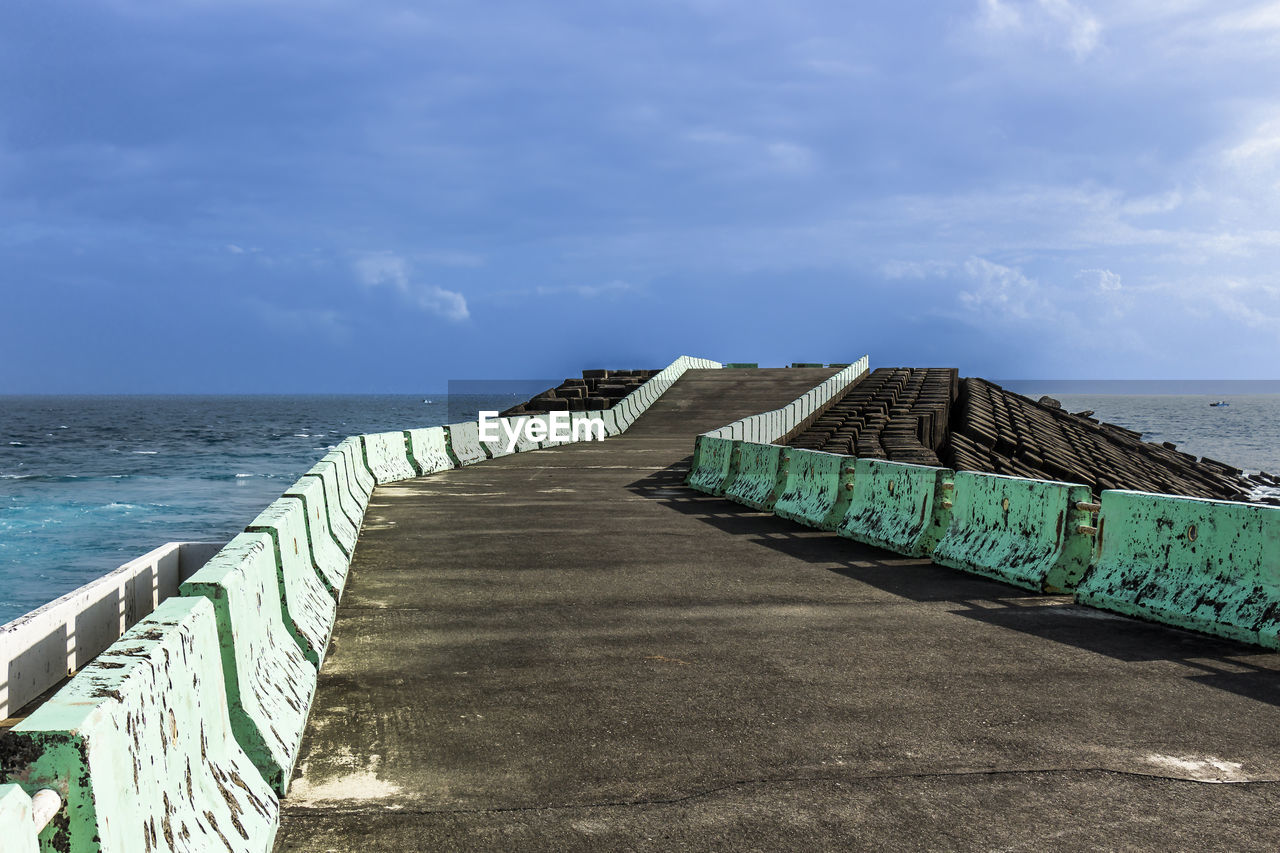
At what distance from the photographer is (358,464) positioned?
17906 millimetres

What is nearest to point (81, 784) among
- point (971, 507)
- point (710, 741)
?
point (710, 741)

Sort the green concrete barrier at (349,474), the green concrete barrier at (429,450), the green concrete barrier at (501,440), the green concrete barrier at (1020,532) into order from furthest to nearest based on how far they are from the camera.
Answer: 1. the green concrete barrier at (501,440)
2. the green concrete barrier at (429,450)
3. the green concrete barrier at (349,474)
4. the green concrete barrier at (1020,532)

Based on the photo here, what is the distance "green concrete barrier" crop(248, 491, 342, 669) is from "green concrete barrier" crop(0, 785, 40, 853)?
390cm

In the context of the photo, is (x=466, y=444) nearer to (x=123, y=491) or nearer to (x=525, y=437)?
(x=525, y=437)

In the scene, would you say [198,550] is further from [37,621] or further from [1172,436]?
[1172,436]

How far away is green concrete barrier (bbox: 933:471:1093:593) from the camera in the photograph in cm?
946

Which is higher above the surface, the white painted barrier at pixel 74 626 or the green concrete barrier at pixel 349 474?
the green concrete barrier at pixel 349 474

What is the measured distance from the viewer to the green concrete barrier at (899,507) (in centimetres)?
1146

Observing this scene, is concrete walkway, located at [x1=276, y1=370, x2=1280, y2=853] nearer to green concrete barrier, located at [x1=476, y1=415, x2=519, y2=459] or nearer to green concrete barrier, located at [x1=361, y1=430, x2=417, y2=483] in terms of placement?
green concrete barrier, located at [x1=361, y1=430, x2=417, y2=483]

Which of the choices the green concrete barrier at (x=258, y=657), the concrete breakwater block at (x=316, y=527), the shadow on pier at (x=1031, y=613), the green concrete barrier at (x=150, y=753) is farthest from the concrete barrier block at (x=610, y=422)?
the green concrete barrier at (x=150, y=753)

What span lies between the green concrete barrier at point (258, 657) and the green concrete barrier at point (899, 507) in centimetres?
728

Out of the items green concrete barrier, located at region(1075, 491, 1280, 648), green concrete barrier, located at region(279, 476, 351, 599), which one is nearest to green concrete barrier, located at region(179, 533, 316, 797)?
green concrete barrier, located at region(279, 476, 351, 599)

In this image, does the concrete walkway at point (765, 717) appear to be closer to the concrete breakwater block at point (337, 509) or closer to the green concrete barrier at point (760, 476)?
the concrete breakwater block at point (337, 509)

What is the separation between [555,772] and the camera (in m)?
5.14
